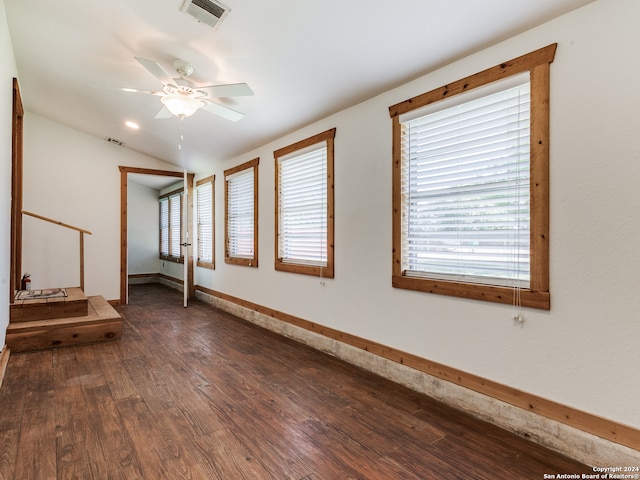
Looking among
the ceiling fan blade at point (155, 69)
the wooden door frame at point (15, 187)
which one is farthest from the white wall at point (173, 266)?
the ceiling fan blade at point (155, 69)

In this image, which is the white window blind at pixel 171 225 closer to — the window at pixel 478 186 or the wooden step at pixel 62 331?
the wooden step at pixel 62 331

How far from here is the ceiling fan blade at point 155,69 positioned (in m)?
2.54

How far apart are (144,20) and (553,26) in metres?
2.85

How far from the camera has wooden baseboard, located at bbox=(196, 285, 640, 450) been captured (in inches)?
71.7

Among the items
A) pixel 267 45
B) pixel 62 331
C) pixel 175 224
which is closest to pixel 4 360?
pixel 62 331

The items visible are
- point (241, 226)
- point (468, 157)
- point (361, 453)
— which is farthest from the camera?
point (241, 226)

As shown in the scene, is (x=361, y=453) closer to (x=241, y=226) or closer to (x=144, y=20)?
(x=144, y=20)

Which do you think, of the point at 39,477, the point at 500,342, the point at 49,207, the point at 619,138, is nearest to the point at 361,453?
the point at 500,342

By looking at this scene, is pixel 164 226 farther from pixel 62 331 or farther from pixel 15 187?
pixel 62 331

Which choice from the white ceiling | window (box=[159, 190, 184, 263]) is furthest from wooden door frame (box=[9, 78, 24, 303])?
window (box=[159, 190, 184, 263])

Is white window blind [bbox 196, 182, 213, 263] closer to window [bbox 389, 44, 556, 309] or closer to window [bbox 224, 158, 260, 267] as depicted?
window [bbox 224, 158, 260, 267]

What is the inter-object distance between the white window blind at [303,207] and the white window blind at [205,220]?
2410mm

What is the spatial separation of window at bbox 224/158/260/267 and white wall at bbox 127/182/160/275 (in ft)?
14.2

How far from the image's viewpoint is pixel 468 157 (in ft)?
8.15
